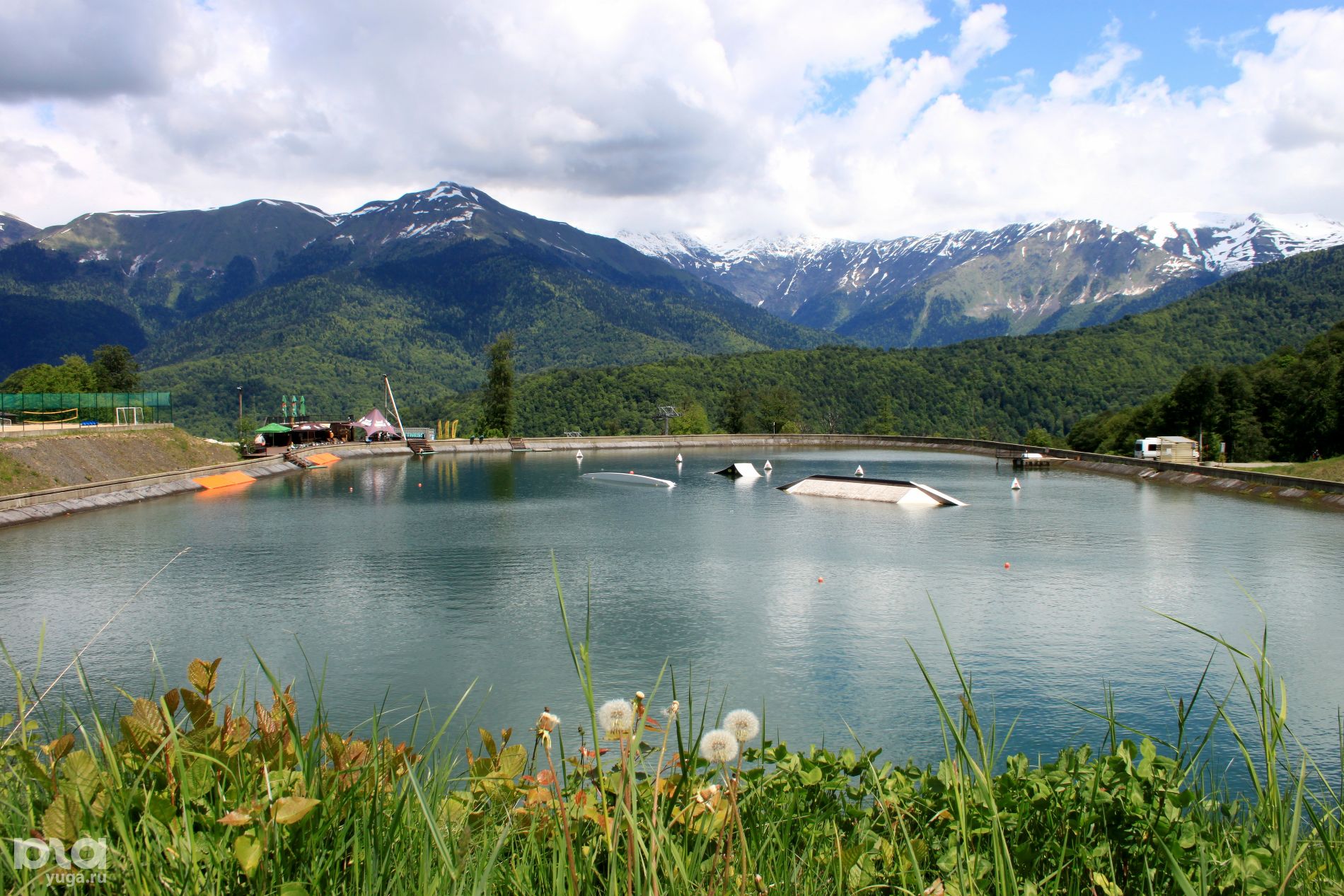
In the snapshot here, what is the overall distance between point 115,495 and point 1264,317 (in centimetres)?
15215

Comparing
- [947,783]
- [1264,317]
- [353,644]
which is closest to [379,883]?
[947,783]

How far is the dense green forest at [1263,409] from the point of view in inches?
2122

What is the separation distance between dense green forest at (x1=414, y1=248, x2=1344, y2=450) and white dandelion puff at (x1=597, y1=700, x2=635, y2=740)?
111 m

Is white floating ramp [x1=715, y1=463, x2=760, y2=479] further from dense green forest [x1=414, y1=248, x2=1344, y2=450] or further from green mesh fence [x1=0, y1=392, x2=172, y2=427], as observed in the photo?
dense green forest [x1=414, y1=248, x2=1344, y2=450]

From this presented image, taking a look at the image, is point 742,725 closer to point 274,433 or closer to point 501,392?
point 274,433

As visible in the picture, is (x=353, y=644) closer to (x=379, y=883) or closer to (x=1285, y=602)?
(x=379, y=883)

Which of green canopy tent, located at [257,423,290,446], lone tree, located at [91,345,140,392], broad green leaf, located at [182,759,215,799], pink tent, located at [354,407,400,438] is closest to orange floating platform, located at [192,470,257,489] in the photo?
green canopy tent, located at [257,423,290,446]

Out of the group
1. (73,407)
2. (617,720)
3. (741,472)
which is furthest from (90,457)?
(617,720)

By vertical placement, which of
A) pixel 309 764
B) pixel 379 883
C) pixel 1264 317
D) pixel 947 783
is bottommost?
pixel 947 783

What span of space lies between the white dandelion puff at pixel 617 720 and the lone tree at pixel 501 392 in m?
91.3

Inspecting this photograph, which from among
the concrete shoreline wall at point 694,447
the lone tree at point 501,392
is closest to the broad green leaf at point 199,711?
the concrete shoreline wall at point 694,447

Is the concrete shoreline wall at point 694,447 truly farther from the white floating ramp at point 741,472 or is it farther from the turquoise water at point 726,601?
the white floating ramp at point 741,472

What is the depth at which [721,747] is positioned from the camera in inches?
113

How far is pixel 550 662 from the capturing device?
1609 centimetres
